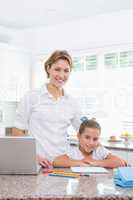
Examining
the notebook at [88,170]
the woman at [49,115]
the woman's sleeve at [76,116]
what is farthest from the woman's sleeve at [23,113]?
the notebook at [88,170]

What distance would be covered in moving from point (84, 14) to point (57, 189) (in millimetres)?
3836

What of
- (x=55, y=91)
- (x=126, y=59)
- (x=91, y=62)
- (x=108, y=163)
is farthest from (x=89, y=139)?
Result: (x=91, y=62)

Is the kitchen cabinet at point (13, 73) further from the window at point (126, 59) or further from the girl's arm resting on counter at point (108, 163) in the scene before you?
the girl's arm resting on counter at point (108, 163)

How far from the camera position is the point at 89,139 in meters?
2.00

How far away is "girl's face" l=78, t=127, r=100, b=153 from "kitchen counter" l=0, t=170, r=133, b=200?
46cm

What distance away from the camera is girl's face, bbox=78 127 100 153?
6.43ft

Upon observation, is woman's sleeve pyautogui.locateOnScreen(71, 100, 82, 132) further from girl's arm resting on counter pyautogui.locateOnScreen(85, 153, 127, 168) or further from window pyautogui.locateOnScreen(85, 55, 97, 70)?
window pyautogui.locateOnScreen(85, 55, 97, 70)

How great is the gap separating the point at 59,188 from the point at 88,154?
73cm

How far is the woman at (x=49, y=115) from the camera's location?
2.09m

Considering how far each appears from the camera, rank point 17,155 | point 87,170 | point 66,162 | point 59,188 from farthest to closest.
Answer: point 66,162 → point 87,170 → point 17,155 → point 59,188

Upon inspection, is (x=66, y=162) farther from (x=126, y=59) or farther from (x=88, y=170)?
(x=126, y=59)

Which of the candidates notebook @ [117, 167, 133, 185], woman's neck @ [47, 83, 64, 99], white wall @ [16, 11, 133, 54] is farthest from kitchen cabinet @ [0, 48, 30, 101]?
→ notebook @ [117, 167, 133, 185]

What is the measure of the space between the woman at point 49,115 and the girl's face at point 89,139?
15cm

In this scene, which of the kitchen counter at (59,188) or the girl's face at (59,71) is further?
the girl's face at (59,71)
